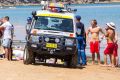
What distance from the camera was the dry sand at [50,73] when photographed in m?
14.0

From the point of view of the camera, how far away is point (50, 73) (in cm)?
1490

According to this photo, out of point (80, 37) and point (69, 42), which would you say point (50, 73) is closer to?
point (69, 42)

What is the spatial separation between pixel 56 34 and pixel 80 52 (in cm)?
225

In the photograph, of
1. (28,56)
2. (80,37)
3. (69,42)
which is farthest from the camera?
(80,37)

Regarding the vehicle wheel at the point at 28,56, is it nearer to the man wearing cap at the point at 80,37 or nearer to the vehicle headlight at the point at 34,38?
the vehicle headlight at the point at 34,38

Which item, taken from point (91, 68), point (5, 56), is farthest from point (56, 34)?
point (5, 56)

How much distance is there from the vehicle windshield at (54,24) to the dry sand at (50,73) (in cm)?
127

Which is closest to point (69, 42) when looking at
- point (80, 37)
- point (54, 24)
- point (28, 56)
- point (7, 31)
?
point (54, 24)

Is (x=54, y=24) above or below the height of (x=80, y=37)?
above

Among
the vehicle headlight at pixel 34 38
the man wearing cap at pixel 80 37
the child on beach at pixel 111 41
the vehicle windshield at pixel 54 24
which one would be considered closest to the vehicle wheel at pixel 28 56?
the vehicle headlight at pixel 34 38

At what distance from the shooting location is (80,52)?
60.1 ft

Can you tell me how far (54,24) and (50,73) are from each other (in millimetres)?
2438

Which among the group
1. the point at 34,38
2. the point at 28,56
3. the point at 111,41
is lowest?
the point at 28,56

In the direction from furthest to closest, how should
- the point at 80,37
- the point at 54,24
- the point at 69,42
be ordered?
the point at 80,37, the point at 54,24, the point at 69,42
